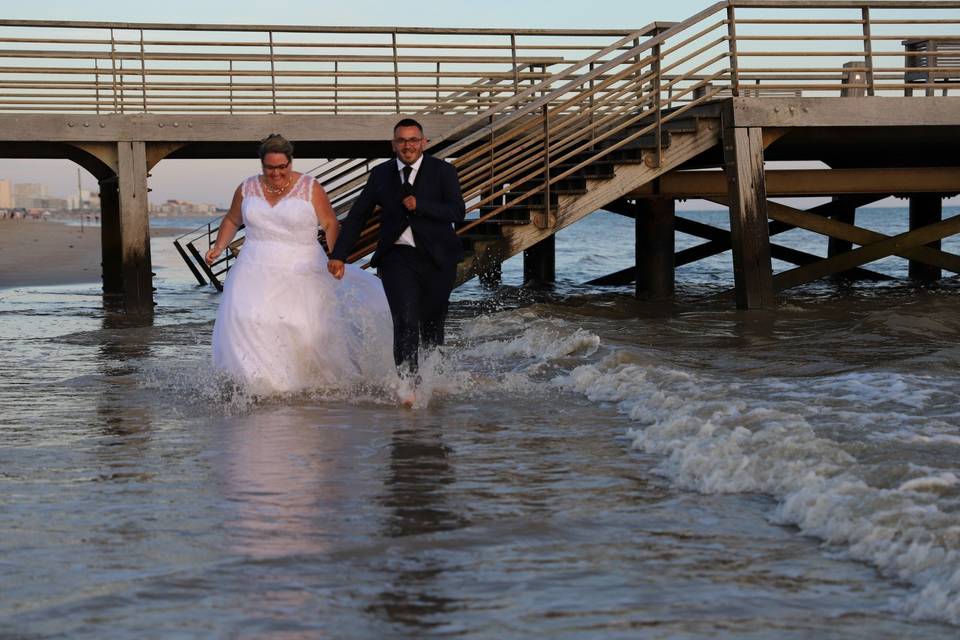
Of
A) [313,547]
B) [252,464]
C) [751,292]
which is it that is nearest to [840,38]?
[751,292]

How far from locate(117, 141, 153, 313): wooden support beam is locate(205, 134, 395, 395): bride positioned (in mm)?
8299

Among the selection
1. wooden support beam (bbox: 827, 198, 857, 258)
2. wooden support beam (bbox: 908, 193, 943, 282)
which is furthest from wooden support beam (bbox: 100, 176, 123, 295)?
wooden support beam (bbox: 908, 193, 943, 282)

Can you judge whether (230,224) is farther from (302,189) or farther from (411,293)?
(411,293)

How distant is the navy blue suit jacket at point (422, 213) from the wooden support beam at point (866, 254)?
9.25 m

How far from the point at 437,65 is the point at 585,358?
8.22 meters

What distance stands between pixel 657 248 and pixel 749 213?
3.76m

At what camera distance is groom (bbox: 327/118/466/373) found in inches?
293

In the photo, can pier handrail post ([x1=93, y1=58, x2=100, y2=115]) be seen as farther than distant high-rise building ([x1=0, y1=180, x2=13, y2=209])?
No

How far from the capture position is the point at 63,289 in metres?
21.7

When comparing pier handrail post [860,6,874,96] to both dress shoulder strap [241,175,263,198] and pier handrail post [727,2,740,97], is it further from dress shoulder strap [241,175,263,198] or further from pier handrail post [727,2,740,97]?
dress shoulder strap [241,175,263,198]

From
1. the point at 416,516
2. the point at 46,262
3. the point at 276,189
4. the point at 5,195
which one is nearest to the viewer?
the point at 416,516

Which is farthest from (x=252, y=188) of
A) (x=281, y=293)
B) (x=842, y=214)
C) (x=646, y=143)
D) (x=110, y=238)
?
(x=842, y=214)

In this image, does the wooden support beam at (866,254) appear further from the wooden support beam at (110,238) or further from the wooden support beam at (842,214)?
the wooden support beam at (110,238)

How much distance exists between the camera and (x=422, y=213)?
7391 millimetres
